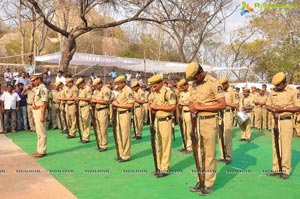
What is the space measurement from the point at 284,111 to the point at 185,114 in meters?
3.16

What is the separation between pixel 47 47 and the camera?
35.6 m

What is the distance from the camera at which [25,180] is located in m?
6.21

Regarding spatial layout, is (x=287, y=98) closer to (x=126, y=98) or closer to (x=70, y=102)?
(x=126, y=98)

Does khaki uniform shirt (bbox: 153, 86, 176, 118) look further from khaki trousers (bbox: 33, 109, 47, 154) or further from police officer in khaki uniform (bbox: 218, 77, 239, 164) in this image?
khaki trousers (bbox: 33, 109, 47, 154)

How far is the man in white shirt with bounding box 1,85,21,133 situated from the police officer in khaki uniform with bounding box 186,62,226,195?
845 cm

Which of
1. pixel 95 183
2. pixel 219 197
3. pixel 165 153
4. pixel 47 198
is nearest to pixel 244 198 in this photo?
pixel 219 197

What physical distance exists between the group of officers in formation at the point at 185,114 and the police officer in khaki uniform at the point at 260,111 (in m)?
3.45

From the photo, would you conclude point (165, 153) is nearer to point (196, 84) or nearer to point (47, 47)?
point (196, 84)

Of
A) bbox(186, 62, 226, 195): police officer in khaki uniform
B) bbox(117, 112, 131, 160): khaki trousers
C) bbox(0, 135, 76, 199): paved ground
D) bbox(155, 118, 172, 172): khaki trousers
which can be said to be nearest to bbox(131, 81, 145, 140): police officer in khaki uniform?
bbox(117, 112, 131, 160): khaki trousers

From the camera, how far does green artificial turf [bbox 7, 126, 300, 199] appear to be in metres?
5.43

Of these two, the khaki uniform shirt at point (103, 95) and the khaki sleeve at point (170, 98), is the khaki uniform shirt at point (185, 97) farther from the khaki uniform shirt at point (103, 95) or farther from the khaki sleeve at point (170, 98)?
the khaki sleeve at point (170, 98)

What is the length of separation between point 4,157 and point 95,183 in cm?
319

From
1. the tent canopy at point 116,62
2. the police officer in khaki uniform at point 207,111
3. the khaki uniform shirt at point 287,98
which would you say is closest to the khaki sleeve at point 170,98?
the police officer in khaki uniform at point 207,111

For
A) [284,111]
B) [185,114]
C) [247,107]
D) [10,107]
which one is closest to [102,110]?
[185,114]
